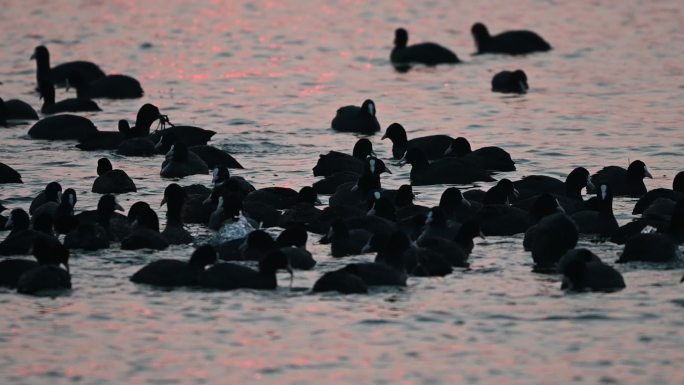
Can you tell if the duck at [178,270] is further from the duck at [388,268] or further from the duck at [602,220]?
the duck at [602,220]

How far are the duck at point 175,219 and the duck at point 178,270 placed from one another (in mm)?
2364

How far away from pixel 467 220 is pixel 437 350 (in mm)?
5659

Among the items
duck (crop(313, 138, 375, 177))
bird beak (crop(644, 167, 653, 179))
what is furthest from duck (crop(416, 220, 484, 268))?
duck (crop(313, 138, 375, 177))

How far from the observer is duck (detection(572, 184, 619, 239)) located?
2284 cm

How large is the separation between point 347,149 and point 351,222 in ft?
31.2

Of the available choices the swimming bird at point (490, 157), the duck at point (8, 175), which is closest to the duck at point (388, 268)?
the swimming bird at point (490, 157)

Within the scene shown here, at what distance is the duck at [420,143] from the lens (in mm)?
30312

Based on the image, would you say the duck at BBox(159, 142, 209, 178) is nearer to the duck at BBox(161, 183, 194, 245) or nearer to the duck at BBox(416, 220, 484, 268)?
the duck at BBox(161, 183, 194, 245)

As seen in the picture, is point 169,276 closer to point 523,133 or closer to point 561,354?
point 561,354

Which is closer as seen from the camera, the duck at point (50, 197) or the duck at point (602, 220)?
the duck at point (602, 220)

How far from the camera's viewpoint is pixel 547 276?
20.4 m

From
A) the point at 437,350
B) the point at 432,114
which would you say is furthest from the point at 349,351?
the point at 432,114

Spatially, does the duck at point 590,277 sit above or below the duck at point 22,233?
below

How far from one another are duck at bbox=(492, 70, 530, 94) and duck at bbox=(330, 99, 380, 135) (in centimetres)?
620
